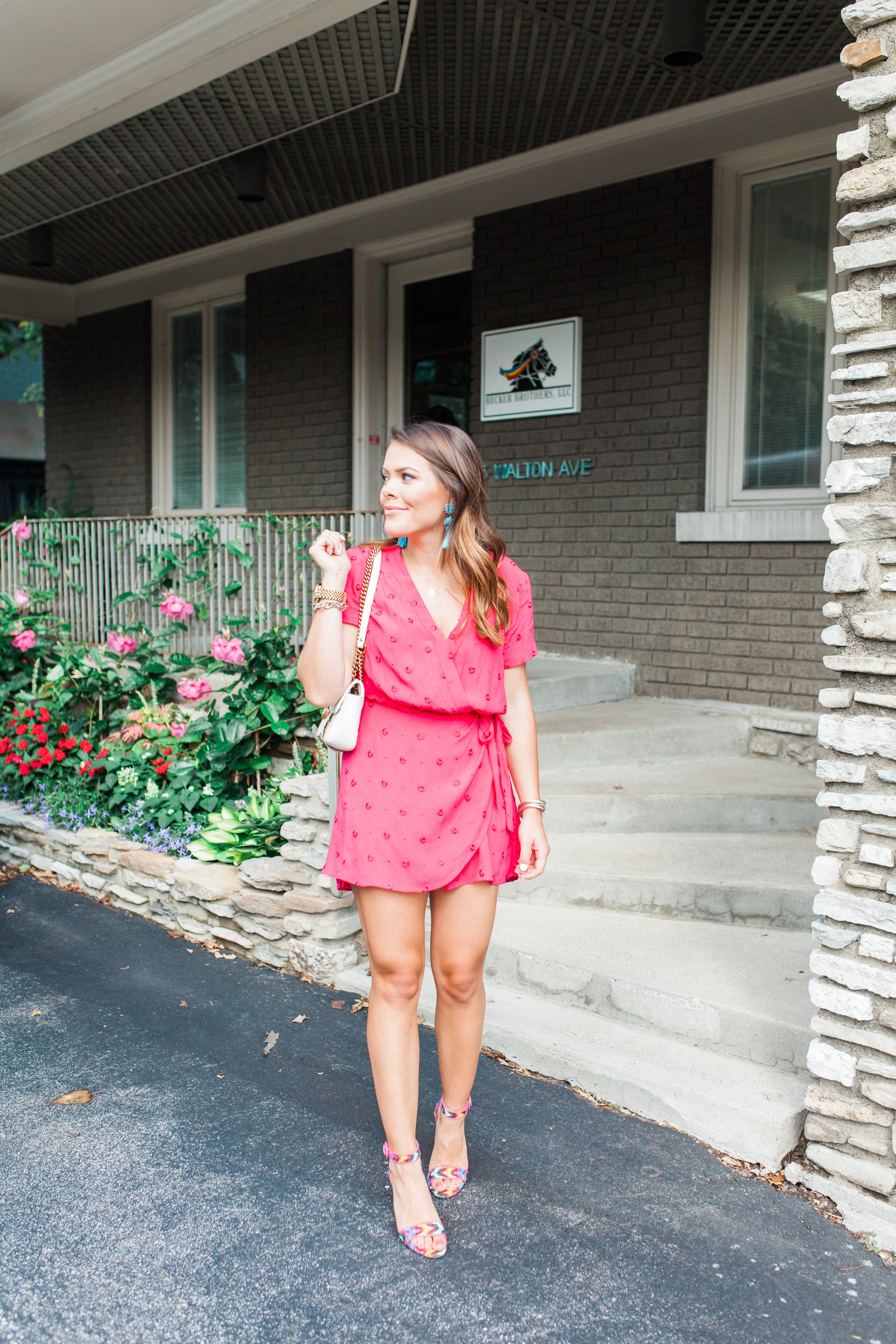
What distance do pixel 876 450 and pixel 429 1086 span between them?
216 cm

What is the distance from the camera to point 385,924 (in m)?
2.40

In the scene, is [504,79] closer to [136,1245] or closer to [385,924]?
[385,924]

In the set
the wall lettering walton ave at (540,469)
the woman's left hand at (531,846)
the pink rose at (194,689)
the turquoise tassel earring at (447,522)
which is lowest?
the woman's left hand at (531,846)

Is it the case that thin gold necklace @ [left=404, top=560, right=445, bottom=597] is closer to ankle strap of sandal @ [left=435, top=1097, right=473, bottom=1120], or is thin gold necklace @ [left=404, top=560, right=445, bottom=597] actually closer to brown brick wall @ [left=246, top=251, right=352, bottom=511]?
ankle strap of sandal @ [left=435, top=1097, right=473, bottom=1120]

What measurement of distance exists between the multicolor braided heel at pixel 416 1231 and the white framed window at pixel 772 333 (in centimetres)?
411

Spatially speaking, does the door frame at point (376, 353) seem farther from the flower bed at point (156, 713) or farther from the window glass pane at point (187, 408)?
the flower bed at point (156, 713)

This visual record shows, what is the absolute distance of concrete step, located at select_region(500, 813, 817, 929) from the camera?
3.79 m

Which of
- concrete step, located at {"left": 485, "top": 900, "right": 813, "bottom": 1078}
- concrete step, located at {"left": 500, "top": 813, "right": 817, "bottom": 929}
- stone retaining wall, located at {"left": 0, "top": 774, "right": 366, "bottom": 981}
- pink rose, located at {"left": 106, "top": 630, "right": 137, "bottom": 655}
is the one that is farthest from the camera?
pink rose, located at {"left": 106, "top": 630, "right": 137, "bottom": 655}

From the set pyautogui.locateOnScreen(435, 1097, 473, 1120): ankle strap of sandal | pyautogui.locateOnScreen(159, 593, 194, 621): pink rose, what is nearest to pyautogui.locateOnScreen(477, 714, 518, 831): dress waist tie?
pyautogui.locateOnScreen(435, 1097, 473, 1120): ankle strap of sandal

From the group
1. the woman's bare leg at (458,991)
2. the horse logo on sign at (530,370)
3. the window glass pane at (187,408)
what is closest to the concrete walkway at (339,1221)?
the woman's bare leg at (458,991)

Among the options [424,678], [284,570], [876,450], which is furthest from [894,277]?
[284,570]

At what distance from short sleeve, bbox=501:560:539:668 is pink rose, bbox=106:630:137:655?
4079 millimetres

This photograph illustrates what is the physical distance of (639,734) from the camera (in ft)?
17.2

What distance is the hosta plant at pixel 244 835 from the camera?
15.1ft
